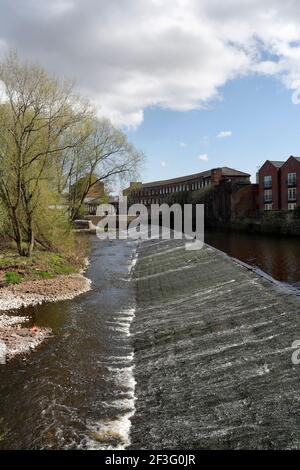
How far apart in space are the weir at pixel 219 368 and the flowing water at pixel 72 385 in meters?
0.41

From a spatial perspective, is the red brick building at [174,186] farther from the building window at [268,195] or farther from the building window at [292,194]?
the building window at [292,194]

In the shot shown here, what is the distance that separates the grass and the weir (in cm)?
556

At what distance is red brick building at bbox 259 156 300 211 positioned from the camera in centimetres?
5550

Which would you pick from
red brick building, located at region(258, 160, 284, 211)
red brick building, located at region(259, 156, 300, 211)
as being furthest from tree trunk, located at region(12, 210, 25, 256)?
red brick building, located at region(258, 160, 284, 211)

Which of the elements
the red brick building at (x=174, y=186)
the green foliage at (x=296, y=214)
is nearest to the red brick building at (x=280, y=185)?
the green foliage at (x=296, y=214)

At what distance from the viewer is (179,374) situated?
8.50m

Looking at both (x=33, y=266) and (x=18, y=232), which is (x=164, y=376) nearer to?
(x=33, y=266)

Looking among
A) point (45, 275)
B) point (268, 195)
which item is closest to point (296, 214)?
point (268, 195)

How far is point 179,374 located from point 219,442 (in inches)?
98.4

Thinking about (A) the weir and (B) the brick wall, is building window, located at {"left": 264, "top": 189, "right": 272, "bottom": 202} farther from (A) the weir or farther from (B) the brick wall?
(A) the weir

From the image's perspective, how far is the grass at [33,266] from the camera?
17.2 m

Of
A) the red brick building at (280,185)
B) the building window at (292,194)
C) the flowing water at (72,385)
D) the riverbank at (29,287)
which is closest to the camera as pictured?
the flowing water at (72,385)
